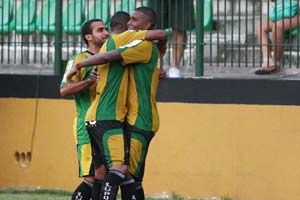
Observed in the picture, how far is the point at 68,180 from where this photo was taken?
1155 cm

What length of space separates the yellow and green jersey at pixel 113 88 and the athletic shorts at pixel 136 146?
137 mm

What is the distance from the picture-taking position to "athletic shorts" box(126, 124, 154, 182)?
8047 millimetres

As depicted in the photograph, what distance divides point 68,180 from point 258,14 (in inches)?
114

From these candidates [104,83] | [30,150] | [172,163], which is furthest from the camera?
[30,150]

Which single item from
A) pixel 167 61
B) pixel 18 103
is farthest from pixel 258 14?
pixel 18 103

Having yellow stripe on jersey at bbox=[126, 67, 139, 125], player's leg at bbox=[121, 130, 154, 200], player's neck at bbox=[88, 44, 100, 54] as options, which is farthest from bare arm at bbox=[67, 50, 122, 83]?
player's neck at bbox=[88, 44, 100, 54]

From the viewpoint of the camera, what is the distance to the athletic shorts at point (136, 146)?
26.4ft

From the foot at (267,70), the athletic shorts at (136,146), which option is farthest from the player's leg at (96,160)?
the foot at (267,70)

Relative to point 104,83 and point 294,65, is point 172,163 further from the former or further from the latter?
point 104,83

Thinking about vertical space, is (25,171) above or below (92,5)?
below

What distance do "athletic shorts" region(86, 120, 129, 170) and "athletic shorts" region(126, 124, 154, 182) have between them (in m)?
0.06

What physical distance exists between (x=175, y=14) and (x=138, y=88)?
148 inches

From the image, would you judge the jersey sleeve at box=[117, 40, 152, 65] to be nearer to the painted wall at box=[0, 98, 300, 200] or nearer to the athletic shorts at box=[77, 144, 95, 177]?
A: the athletic shorts at box=[77, 144, 95, 177]

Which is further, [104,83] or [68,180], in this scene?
[68,180]
